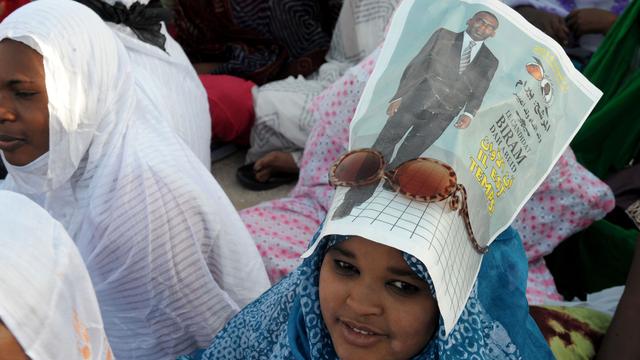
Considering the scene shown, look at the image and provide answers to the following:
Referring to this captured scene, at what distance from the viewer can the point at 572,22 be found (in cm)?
310

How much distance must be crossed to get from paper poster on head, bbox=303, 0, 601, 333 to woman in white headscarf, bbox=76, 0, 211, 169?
3.82 ft

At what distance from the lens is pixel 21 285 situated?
42.3 inches

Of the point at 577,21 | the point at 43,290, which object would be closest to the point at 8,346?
the point at 43,290

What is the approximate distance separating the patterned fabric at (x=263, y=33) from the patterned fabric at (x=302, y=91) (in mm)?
208

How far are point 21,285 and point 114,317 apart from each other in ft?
3.06

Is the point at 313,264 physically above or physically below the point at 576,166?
above

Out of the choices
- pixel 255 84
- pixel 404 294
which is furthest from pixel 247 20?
pixel 404 294

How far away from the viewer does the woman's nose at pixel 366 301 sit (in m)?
1.17

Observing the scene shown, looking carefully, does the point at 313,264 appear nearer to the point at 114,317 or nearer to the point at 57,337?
the point at 57,337

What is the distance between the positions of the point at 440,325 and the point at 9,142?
1.20 meters

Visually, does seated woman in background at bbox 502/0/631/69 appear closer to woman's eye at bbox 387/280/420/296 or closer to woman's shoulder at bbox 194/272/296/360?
woman's shoulder at bbox 194/272/296/360

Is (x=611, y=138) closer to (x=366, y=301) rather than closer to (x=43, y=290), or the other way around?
(x=366, y=301)

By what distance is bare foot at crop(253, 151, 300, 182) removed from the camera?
3352 mm

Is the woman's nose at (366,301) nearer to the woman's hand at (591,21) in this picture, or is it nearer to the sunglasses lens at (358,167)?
the sunglasses lens at (358,167)
